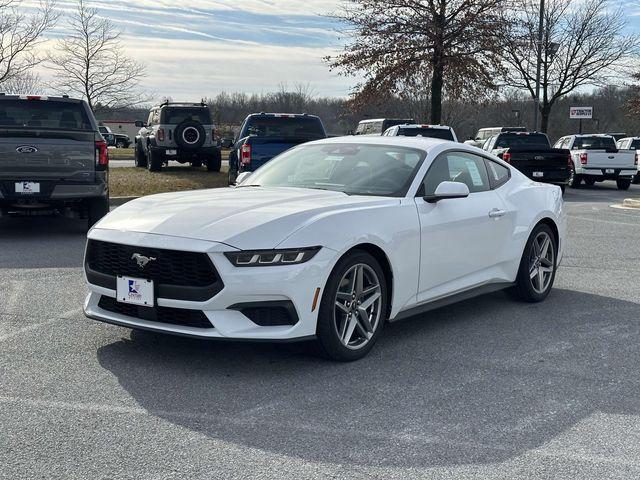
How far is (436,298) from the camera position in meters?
5.70

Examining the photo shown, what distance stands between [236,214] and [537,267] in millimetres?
3283

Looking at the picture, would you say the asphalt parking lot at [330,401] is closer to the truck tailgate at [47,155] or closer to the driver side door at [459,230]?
the driver side door at [459,230]

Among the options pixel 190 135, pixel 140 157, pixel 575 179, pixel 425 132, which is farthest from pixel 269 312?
pixel 140 157

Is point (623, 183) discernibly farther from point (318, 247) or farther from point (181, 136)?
point (318, 247)

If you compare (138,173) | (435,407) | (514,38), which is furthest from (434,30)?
(435,407)

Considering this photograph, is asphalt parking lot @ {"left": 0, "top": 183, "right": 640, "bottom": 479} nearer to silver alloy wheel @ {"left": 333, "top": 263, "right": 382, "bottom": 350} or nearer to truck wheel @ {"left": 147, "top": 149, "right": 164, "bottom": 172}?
silver alloy wheel @ {"left": 333, "top": 263, "right": 382, "bottom": 350}

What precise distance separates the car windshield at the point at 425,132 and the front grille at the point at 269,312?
13.3m

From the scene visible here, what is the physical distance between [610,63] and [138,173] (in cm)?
2510

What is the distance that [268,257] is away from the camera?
4.52 meters

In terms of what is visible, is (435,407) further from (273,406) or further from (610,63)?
(610,63)

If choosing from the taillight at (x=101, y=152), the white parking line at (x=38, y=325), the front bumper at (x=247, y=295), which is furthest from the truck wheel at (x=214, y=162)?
the front bumper at (x=247, y=295)

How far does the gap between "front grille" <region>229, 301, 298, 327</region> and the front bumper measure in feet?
0.05

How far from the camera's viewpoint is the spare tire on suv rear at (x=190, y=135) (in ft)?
72.4

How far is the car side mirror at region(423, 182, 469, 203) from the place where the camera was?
18.1 feet
